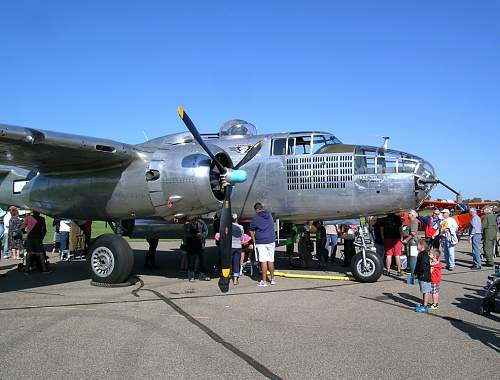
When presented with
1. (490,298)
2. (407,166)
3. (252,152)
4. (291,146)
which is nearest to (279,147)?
(291,146)

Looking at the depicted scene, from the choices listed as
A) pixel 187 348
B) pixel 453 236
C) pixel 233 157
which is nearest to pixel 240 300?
pixel 187 348

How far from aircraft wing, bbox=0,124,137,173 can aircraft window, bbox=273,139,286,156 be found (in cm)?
352

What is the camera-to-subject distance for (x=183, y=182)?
9531 millimetres

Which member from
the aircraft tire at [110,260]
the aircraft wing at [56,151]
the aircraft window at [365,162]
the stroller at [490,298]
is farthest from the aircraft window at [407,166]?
the aircraft tire at [110,260]

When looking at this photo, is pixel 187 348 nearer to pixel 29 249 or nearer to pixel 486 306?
pixel 486 306

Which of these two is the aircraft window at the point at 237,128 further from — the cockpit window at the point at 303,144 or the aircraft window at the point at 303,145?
the aircraft window at the point at 303,145

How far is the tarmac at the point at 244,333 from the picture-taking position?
188 inches

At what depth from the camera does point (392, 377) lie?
4.53m

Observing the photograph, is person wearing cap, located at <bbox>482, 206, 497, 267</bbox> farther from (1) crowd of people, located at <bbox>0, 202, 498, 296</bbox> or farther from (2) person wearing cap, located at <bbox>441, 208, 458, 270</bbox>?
(2) person wearing cap, located at <bbox>441, 208, 458, 270</bbox>

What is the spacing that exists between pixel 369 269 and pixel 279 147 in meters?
3.69

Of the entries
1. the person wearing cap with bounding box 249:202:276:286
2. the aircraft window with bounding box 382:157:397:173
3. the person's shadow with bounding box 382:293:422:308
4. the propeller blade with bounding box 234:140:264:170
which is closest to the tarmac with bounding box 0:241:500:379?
the person's shadow with bounding box 382:293:422:308

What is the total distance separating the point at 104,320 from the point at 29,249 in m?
6.95

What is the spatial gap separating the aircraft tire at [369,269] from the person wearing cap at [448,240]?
14.6 feet

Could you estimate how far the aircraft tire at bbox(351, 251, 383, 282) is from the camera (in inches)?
416
